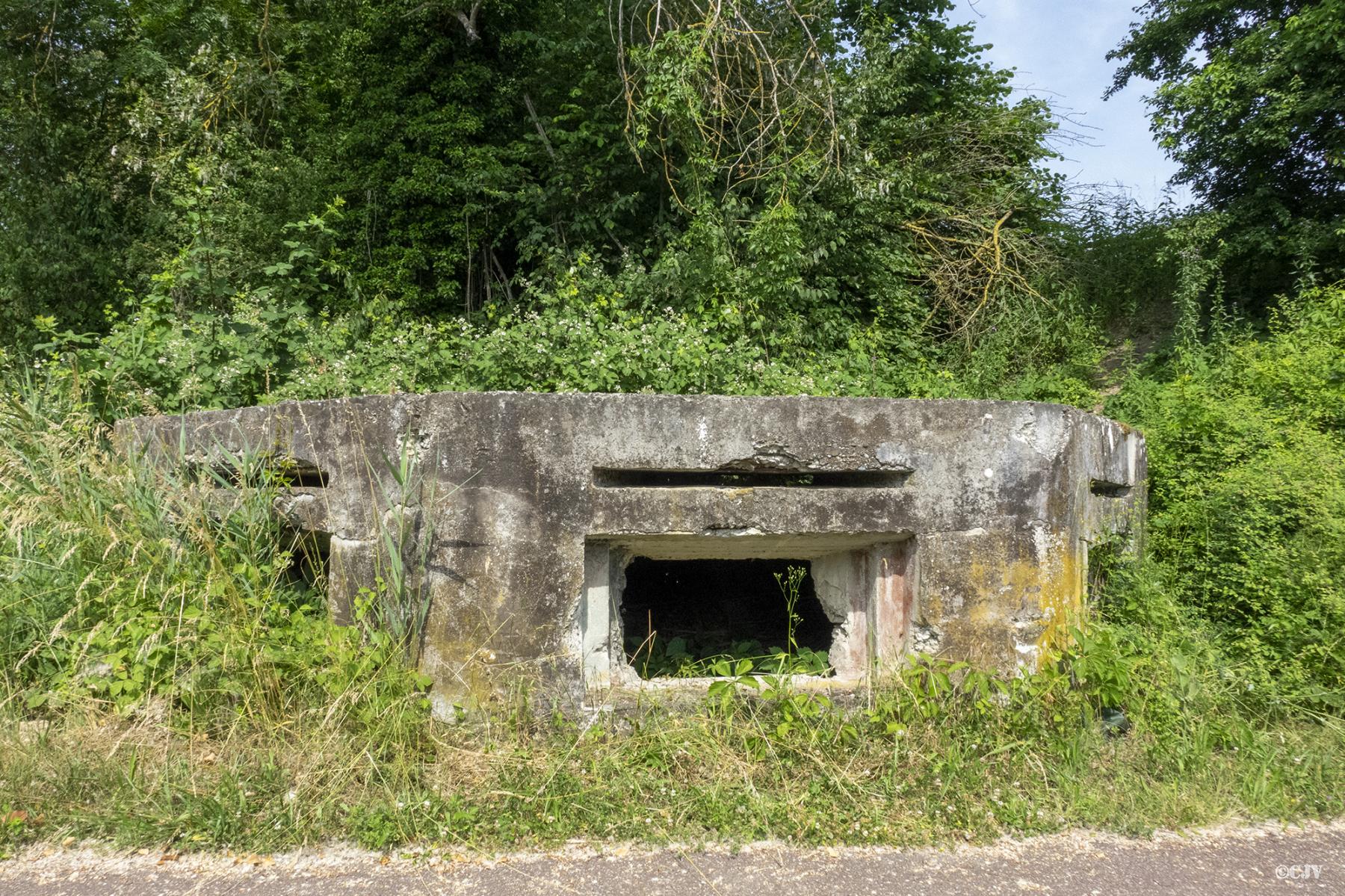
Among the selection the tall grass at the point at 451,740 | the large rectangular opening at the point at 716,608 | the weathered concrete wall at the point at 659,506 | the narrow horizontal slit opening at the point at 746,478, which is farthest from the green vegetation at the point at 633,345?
the narrow horizontal slit opening at the point at 746,478

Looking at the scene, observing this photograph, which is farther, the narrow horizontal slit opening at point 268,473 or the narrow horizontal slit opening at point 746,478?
the narrow horizontal slit opening at point 268,473

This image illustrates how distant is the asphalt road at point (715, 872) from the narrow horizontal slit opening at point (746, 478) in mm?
1368

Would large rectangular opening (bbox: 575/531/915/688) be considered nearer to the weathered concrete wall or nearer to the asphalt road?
the weathered concrete wall

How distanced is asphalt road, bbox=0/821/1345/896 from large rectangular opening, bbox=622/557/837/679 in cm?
217

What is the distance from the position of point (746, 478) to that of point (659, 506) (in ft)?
1.49

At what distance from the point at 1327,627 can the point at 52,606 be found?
5767mm

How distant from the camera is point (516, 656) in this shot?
3.34m

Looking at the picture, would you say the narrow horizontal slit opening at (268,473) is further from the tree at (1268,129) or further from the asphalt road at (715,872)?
the tree at (1268,129)

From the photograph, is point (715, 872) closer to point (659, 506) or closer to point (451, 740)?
point (451, 740)

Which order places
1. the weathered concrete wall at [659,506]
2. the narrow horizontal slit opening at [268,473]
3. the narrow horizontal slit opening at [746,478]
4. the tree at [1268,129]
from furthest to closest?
the tree at [1268,129], the narrow horizontal slit opening at [268,473], the narrow horizontal slit opening at [746,478], the weathered concrete wall at [659,506]

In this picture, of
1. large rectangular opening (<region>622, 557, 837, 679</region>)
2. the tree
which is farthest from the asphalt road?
the tree

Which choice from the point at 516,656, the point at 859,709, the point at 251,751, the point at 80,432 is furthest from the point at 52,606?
the point at 859,709

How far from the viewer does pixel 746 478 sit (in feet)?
12.1

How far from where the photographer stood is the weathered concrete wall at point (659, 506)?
11.0ft
